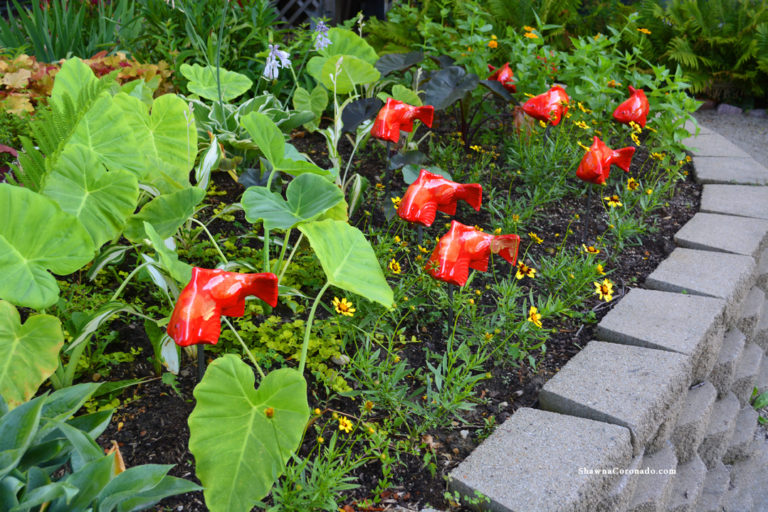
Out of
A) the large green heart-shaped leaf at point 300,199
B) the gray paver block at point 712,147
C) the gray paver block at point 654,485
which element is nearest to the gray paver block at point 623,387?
the gray paver block at point 654,485

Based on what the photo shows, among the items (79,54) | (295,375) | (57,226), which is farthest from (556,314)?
(79,54)

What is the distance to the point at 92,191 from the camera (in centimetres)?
161

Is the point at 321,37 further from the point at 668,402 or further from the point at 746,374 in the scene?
the point at 746,374

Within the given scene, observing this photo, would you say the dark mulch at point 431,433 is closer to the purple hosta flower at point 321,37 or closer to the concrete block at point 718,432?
the concrete block at point 718,432

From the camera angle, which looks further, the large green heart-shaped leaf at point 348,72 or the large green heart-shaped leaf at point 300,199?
the large green heart-shaped leaf at point 348,72

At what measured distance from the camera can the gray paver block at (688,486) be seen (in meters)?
2.11

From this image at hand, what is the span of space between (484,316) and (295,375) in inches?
36.5

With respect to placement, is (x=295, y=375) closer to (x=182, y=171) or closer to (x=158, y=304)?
(x=158, y=304)

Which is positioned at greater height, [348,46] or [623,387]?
[348,46]

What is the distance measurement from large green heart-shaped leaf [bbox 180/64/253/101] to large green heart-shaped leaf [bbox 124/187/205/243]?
3.37 feet

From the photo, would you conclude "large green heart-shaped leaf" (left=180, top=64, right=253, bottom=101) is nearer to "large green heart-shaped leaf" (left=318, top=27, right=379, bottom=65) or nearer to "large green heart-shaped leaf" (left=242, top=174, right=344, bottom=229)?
"large green heart-shaped leaf" (left=318, top=27, right=379, bottom=65)

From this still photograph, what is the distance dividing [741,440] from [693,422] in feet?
2.24

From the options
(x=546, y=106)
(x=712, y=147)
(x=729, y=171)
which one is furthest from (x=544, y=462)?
(x=712, y=147)

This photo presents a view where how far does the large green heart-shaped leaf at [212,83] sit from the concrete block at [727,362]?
81.9 inches
